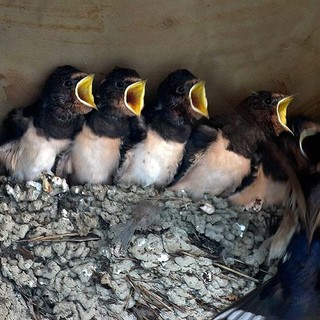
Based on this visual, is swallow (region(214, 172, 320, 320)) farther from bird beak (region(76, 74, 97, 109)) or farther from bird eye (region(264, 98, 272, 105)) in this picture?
bird beak (region(76, 74, 97, 109))

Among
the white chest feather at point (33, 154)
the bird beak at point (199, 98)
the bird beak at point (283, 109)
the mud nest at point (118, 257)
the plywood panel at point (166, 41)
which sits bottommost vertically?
the mud nest at point (118, 257)

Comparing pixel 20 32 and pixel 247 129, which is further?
Result: pixel 247 129

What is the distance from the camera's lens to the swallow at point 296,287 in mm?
3803

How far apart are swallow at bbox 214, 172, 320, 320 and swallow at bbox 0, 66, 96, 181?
886 mm

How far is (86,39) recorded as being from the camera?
13.9 ft

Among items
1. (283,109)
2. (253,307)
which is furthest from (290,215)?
(283,109)

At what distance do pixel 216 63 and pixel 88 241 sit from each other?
0.84 m

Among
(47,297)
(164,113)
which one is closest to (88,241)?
(47,297)

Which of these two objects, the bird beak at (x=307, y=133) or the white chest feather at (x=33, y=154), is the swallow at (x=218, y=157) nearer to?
the bird beak at (x=307, y=133)

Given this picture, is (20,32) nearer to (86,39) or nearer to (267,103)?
(86,39)

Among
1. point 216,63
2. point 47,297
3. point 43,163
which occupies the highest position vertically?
point 216,63

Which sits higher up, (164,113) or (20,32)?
(20,32)

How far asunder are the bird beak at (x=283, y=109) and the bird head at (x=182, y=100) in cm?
31

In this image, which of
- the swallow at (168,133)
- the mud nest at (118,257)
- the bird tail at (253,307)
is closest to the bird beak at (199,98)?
the swallow at (168,133)
